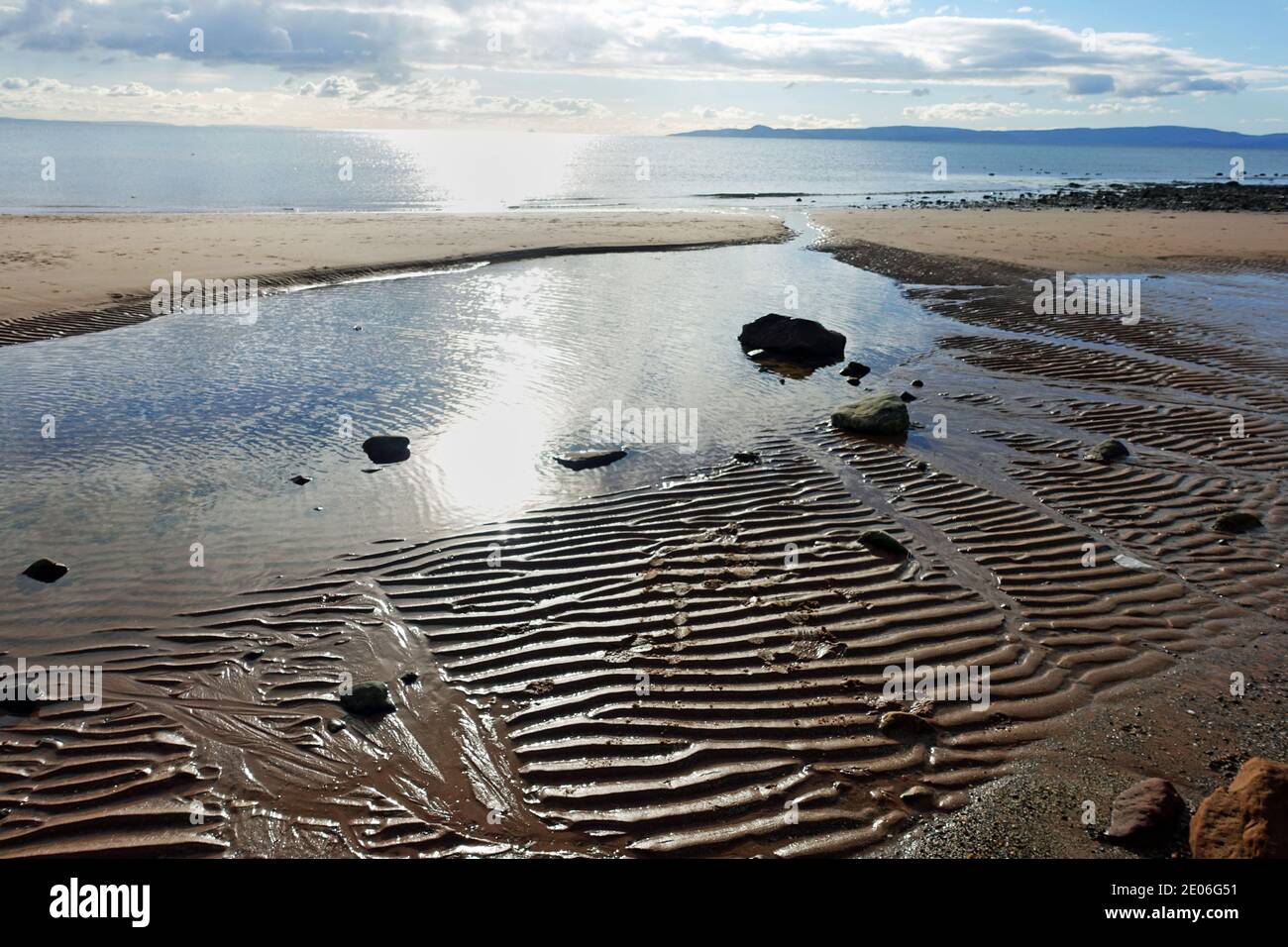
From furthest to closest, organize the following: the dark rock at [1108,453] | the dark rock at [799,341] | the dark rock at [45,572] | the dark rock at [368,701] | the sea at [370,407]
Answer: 1. the dark rock at [799,341]
2. the dark rock at [1108,453]
3. the sea at [370,407]
4. the dark rock at [45,572]
5. the dark rock at [368,701]

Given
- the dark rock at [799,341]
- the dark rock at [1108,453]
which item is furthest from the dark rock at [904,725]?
the dark rock at [799,341]

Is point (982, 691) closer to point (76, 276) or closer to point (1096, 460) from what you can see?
point (1096, 460)

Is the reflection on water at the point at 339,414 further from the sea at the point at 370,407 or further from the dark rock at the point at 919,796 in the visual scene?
the dark rock at the point at 919,796

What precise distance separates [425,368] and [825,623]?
10.6 meters

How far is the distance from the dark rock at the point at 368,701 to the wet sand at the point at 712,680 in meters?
0.09

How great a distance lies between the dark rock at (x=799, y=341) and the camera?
54.9ft

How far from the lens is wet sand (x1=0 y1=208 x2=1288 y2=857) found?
17.3ft

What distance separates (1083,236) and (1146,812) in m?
37.1

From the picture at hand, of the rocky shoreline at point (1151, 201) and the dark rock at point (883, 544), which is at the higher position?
the rocky shoreline at point (1151, 201)

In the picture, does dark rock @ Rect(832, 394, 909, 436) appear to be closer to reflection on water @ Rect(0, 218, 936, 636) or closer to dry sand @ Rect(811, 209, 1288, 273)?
reflection on water @ Rect(0, 218, 936, 636)

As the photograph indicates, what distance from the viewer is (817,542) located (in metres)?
9.06

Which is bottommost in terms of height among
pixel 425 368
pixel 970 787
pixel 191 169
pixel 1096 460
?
pixel 970 787

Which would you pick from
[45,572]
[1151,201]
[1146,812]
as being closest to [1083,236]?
[1151,201]
